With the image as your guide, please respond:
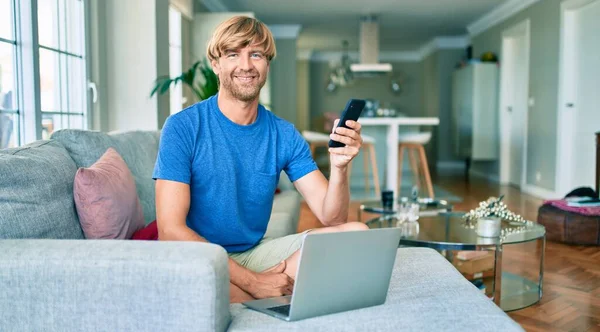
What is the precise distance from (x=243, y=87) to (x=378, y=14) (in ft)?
23.7

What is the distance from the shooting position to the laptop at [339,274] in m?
1.13

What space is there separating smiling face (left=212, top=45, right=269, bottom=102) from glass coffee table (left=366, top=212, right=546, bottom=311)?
1145 mm

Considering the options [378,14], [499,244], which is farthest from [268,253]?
[378,14]

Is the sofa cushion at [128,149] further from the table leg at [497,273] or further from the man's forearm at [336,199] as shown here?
the table leg at [497,273]

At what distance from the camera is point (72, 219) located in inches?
62.6

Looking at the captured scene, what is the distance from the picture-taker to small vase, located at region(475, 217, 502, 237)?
2523 mm

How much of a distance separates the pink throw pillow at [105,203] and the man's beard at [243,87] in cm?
47

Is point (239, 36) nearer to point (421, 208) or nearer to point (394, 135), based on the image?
point (421, 208)

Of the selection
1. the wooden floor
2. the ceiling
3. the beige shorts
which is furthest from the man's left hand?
the ceiling

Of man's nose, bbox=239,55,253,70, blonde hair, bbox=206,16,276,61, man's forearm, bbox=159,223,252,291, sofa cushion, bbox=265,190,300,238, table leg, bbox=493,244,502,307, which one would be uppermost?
blonde hair, bbox=206,16,276,61

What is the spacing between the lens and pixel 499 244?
2.43 metres

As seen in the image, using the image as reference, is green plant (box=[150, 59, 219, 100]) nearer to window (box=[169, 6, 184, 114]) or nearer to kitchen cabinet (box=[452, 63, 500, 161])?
window (box=[169, 6, 184, 114])

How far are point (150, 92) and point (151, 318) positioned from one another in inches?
121

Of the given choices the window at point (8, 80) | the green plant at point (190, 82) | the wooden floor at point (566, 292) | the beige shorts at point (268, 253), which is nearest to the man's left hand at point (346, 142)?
the beige shorts at point (268, 253)
